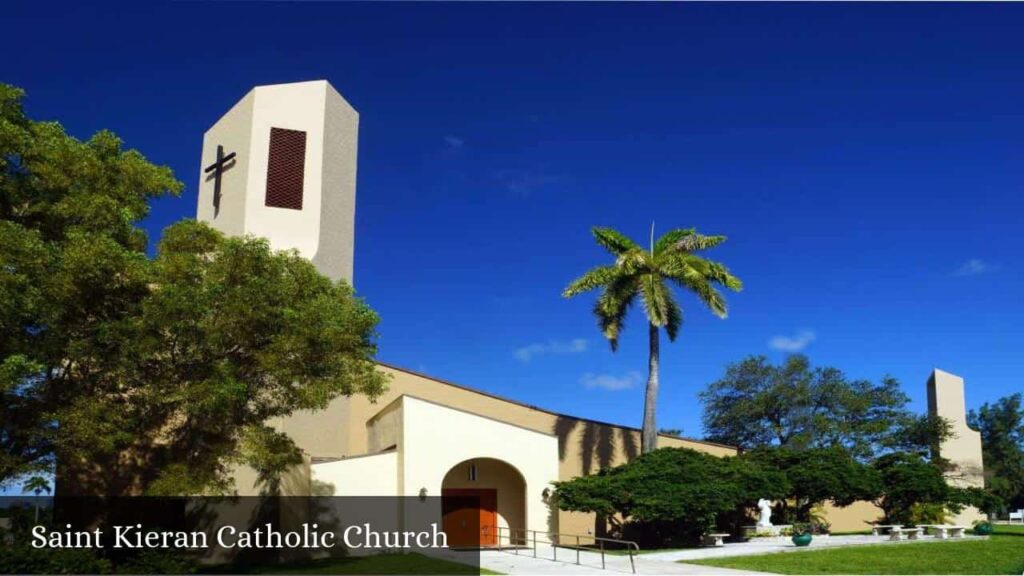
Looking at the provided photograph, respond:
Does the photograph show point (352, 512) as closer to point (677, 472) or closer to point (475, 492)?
point (475, 492)

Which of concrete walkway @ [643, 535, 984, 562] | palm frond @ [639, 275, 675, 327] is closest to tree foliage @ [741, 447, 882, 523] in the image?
concrete walkway @ [643, 535, 984, 562]

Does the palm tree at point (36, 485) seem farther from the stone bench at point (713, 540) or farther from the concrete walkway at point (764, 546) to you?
the stone bench at point (713, 540)

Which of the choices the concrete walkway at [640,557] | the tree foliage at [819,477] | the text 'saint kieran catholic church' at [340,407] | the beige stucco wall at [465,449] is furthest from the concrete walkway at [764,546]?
the text 'saint kieran catholic church' at [340,407]

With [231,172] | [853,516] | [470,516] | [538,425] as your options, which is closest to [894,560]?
[470,516]

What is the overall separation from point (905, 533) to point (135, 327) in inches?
1068

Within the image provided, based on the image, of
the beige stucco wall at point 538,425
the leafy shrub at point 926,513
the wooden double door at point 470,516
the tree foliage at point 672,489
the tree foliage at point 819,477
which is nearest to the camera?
the tree foliage at point 672,489

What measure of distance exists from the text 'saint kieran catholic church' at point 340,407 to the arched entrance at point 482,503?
0.05 meters

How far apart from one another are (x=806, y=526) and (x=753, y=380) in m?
27.0

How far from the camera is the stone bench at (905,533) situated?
3050 cm

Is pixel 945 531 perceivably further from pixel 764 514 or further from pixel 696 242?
pixel 696 242

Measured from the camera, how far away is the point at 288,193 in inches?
1202

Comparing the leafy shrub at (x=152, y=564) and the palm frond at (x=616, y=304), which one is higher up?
the palm frond at (x=616, y=304)

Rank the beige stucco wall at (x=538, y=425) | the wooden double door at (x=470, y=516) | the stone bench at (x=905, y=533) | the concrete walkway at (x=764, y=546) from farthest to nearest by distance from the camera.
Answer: the beige stucco wall at (x=538, y=425) < the wooden double door at (x=470, y=516) < the stone bench at (x=905, y=533) < the concrete walkway at (x=764, y=546)

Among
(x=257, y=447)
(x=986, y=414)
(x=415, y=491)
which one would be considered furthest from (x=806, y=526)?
(x=986, y=414)
